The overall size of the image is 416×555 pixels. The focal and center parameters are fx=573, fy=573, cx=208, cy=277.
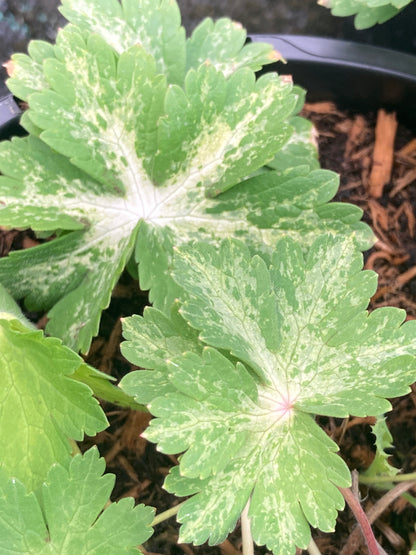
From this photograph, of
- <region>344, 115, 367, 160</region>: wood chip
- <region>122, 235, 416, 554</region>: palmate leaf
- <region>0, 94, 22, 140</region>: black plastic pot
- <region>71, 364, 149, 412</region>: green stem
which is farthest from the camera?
<region>344, 115, 367, 160</region>: wood chip

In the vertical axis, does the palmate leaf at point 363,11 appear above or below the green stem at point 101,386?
above

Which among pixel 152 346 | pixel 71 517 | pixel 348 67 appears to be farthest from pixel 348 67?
pixel 71 517

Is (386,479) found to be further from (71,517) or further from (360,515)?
(71,517)

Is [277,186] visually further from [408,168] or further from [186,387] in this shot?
[408,168]

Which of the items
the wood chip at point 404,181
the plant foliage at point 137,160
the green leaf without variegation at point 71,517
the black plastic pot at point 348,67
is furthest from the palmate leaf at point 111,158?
the wood chip at point 404,181

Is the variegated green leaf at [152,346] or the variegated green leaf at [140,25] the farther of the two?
the variegated green leaf at [140,25]

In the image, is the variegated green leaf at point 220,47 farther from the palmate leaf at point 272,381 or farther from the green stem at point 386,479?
the green stem at point 386,479

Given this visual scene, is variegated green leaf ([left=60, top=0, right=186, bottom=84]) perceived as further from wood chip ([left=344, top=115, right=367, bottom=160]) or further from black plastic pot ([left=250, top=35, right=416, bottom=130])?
wood chip ([left=344, top=115, right=367, bottom=160])

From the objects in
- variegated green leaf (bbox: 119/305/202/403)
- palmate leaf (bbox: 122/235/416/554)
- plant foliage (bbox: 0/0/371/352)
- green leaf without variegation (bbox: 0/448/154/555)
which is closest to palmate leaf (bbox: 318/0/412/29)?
plant foliage (bbox: 0/0/371/352)
